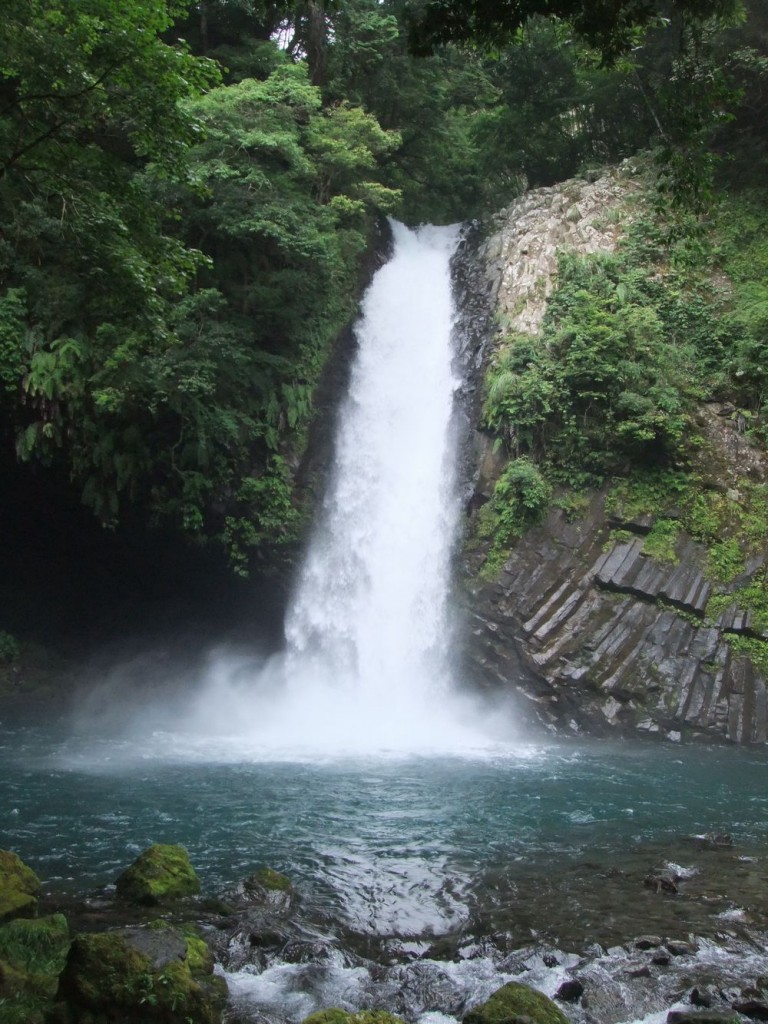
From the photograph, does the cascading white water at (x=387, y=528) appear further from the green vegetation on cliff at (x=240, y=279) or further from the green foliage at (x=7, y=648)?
the green foliage at (x=7, y=648)

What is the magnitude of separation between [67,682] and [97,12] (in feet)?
49.8

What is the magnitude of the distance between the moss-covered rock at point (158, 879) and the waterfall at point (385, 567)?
24.5 feet

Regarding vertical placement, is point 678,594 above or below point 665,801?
above

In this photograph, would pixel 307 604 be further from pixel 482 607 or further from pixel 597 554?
pixel 597 554

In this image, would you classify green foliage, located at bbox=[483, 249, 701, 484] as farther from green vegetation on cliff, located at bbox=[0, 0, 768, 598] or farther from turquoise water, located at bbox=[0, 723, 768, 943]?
turquoise water, located at bbox=[0, 723, 768, 943]

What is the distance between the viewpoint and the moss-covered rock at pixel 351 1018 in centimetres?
455

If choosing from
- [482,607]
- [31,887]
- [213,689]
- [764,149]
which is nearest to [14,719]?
[213,689]

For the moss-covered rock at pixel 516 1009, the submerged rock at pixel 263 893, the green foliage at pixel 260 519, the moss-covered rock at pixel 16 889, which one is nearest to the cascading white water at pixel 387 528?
the green foliage at pixel 260 519

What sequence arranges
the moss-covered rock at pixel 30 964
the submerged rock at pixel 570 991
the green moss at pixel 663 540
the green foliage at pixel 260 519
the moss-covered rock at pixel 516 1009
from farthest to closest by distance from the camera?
the green foliage at pixel 260 519, the green moss at pixel 663 540, the submerged rock at pixel 570 991, the moss-covered rock at pixel 516 1009, the moss-covered rock at pixel 30 964

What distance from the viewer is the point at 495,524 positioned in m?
17.1

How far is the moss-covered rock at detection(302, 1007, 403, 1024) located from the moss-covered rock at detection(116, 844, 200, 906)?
248cm

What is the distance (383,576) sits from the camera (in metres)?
17.7

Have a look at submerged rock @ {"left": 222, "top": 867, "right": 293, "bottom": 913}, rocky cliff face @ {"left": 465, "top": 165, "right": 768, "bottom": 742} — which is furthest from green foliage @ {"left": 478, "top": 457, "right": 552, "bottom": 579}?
submerged rock @ {"left": 222, "top": 867, "right": 293, "bottom": 913}

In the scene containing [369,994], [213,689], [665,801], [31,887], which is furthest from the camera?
[213,689]
